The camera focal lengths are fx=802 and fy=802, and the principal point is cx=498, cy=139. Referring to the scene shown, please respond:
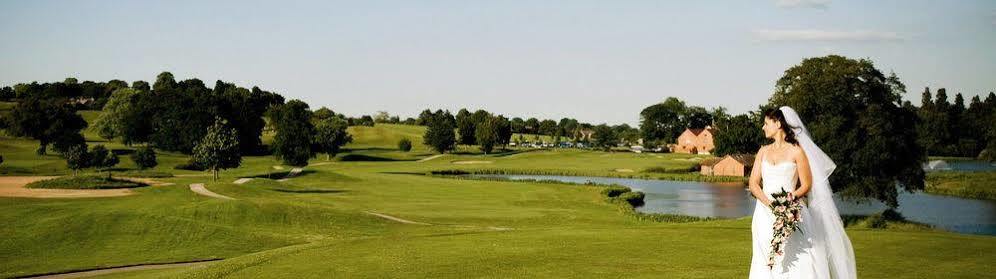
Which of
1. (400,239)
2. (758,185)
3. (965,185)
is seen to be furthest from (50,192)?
→ (965,185)

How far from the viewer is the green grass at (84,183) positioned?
70375 millimetres

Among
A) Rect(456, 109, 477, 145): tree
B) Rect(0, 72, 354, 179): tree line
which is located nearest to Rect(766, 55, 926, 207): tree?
Rect(0, 72, 354, 179): tree line

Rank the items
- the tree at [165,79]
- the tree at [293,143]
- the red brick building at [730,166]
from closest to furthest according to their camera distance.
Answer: the tree at [293,143] → the red brick building at [730,166] → the tree at [165,79]

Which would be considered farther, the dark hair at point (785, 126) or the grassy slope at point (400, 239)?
the grassy slope at point (400, 239)

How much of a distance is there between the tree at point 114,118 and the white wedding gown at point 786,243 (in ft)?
460

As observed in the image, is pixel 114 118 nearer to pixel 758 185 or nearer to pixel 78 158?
pixel 78 158

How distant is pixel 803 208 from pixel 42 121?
129822mm

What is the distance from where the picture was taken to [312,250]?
92.5 ft

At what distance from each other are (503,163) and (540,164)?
7109 mm

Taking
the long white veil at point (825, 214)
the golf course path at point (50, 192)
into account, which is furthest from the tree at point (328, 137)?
the long white veil at point (825, 214)

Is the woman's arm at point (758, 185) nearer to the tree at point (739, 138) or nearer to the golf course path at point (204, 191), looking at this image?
the golf course path at point (204, 191)

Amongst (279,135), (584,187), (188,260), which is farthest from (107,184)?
(584,187)

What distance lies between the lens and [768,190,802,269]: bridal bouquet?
1375cm

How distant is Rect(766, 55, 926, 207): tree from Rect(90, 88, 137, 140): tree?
382ft
